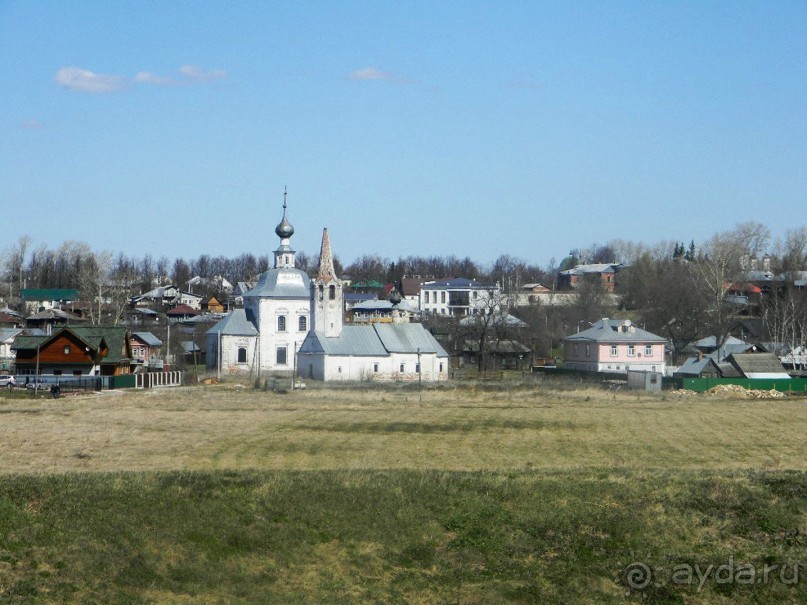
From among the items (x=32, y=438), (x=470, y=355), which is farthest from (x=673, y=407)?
(x=470, y=355)

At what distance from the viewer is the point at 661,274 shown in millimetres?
120500

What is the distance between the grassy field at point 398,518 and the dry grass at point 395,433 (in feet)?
0.58

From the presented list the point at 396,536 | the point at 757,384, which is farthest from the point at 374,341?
the point at 396,536

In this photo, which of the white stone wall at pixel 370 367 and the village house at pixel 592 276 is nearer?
the white stone wall at pixel 370 367

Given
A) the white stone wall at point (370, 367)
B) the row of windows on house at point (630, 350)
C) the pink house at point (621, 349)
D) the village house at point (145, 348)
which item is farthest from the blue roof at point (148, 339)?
the row of windows on house at point (630, 350)

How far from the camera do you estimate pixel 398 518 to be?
21281mm

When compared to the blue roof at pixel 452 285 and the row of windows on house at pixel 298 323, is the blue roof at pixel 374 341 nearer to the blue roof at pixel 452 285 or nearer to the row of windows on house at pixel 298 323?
the row of windows on house at pixel 298 323

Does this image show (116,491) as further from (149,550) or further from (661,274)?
(661,274)

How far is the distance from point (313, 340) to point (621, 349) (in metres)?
20.3

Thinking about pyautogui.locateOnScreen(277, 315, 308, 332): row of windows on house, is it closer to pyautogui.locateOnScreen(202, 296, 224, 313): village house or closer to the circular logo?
the circular logo

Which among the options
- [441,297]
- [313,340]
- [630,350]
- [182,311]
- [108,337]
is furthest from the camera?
[441,297]

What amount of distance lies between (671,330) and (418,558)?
71.8 metres

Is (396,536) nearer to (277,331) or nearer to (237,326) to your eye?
(237,326)

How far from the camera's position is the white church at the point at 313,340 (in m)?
60.8
